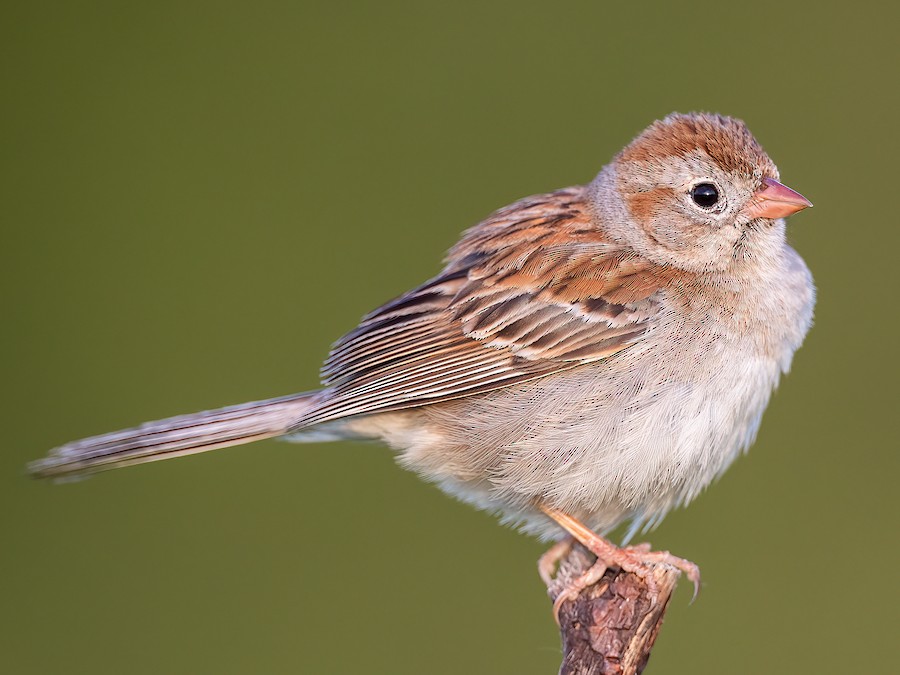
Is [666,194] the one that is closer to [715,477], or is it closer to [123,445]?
[715,477]

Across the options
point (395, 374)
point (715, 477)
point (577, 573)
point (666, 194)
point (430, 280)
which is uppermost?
point (666, 194)

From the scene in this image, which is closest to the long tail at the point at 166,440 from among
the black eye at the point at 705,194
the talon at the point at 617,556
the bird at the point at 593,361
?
the bird at the point at 593,361

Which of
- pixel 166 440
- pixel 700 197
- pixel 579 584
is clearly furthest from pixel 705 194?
pixel 166 440

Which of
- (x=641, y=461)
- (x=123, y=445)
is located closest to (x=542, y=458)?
(x=641, y=461)

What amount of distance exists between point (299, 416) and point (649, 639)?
1.41m

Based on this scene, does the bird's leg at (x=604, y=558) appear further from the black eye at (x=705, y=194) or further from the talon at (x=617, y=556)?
the black eye at (x=705, y=194)

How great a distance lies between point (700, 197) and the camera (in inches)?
138

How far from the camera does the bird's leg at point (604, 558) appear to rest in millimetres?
3285

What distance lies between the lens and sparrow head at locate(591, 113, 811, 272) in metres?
3.43

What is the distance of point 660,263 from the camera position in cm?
354

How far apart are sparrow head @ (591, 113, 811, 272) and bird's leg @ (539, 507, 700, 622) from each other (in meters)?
0.94

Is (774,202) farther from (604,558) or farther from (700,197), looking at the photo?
(604,558)

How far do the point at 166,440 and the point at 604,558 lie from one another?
60.9 inches

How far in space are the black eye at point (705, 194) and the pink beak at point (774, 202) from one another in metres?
0.11
